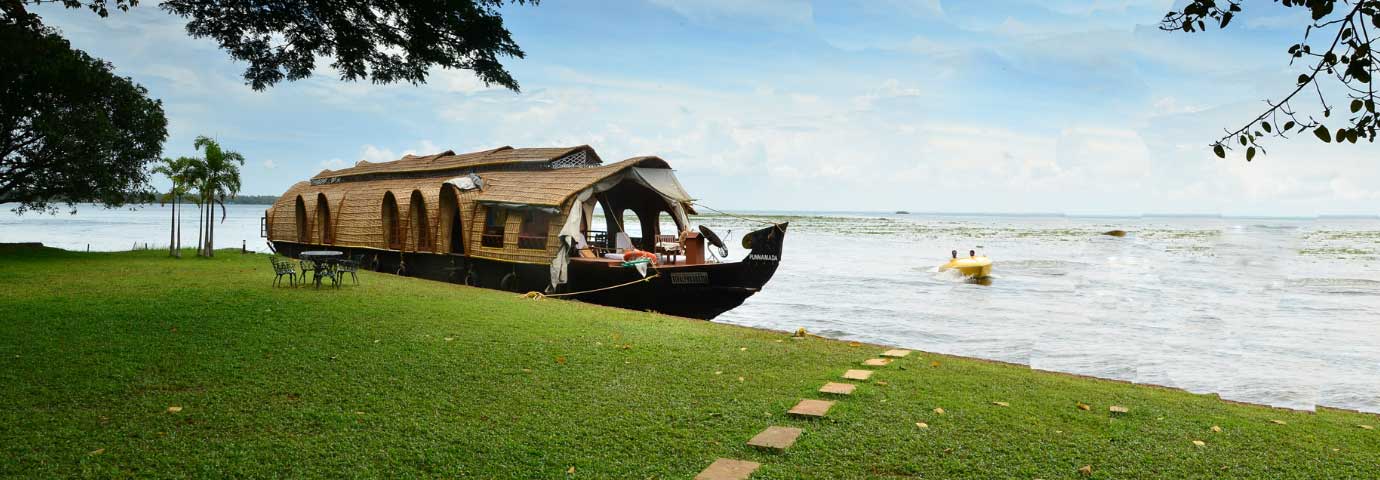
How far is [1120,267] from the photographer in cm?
3559

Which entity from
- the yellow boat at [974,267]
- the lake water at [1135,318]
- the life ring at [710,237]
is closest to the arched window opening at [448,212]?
the life ring at [710,237]

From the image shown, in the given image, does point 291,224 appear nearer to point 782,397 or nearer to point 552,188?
point 552,188

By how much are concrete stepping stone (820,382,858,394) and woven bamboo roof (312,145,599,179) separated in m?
14.0

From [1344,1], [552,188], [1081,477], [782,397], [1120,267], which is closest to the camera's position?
[1344,1]

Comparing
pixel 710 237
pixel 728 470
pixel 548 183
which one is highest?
pixel 548 183

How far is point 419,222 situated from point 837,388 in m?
16.5

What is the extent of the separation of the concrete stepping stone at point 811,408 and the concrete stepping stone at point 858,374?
3.76 feet

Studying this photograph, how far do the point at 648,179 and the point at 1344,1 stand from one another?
14652 millimetres

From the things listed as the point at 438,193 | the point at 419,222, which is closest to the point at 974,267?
the point at 438,193

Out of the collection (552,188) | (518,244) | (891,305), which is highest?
(552,188)

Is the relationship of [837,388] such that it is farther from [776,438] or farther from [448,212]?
[448,212]

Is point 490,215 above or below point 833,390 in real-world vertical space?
above

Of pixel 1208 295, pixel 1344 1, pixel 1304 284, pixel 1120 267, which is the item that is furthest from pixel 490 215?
pixel 1120 267

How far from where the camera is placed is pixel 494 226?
63.0 feet
